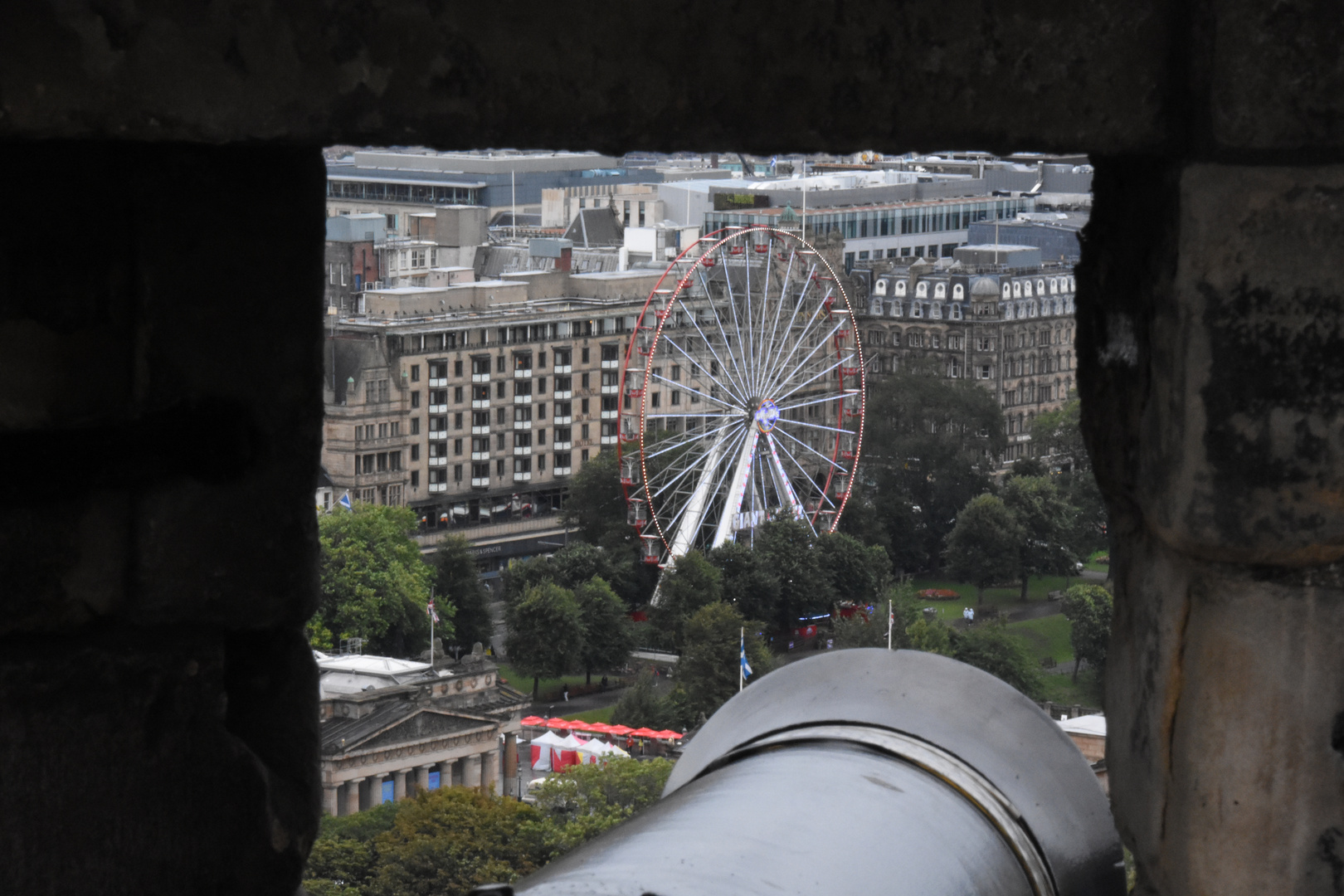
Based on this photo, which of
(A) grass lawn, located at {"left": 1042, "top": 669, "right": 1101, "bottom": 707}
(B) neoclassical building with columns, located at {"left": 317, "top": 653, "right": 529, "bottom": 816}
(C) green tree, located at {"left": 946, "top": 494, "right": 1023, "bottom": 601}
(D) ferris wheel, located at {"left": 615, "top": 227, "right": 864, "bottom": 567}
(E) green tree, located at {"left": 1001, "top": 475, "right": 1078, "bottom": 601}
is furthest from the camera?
(E) green tree, located at {"left": 1001, "top": 475, "right": 1078, "bottom": 601}

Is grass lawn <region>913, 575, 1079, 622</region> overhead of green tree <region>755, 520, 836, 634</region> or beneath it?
beneath

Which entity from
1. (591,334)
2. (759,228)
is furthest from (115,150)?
(591,334)

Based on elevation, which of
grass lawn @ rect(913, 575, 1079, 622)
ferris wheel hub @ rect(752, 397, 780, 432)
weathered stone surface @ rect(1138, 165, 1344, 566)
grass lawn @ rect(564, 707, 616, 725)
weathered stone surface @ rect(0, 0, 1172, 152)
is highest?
weathered stone surface @ rect(0, 0, 1172, 152)

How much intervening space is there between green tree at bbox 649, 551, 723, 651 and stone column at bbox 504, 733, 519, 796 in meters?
8.68

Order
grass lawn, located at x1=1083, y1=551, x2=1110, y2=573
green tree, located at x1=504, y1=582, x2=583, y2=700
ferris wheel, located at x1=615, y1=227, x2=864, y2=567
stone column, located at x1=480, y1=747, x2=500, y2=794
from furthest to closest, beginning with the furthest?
grass lawn, located at x1=1083, y1=551, x2=1110, y2=573, ferris wheel, located at x1=615, y1=227, x2=864, y2=567, green tree, located at x1=504, y1=582, x2=583, y2=700, stone column, located at x1=480, y1=747, x2=500, y2=794

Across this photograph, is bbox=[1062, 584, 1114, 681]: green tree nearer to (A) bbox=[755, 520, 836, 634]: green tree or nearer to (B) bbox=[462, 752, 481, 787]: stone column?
(A) bbox=[755, 520, 836, 634]: green tree

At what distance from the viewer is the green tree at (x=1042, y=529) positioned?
5556 cm

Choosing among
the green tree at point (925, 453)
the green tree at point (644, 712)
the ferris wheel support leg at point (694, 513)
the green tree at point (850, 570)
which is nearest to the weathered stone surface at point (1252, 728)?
the green tree at point (644, 712)

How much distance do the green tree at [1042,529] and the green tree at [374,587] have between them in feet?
51.9

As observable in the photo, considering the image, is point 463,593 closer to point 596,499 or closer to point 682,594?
point 682,594

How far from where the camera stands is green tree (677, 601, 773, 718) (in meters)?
42.8

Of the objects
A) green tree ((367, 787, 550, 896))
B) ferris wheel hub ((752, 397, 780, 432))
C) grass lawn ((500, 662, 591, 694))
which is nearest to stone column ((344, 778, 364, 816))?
green tree ((367, 787, 550, 896))

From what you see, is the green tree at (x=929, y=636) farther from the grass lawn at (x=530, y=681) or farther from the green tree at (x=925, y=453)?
the green tree at (x=925, y=453)

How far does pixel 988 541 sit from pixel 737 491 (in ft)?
32.5
